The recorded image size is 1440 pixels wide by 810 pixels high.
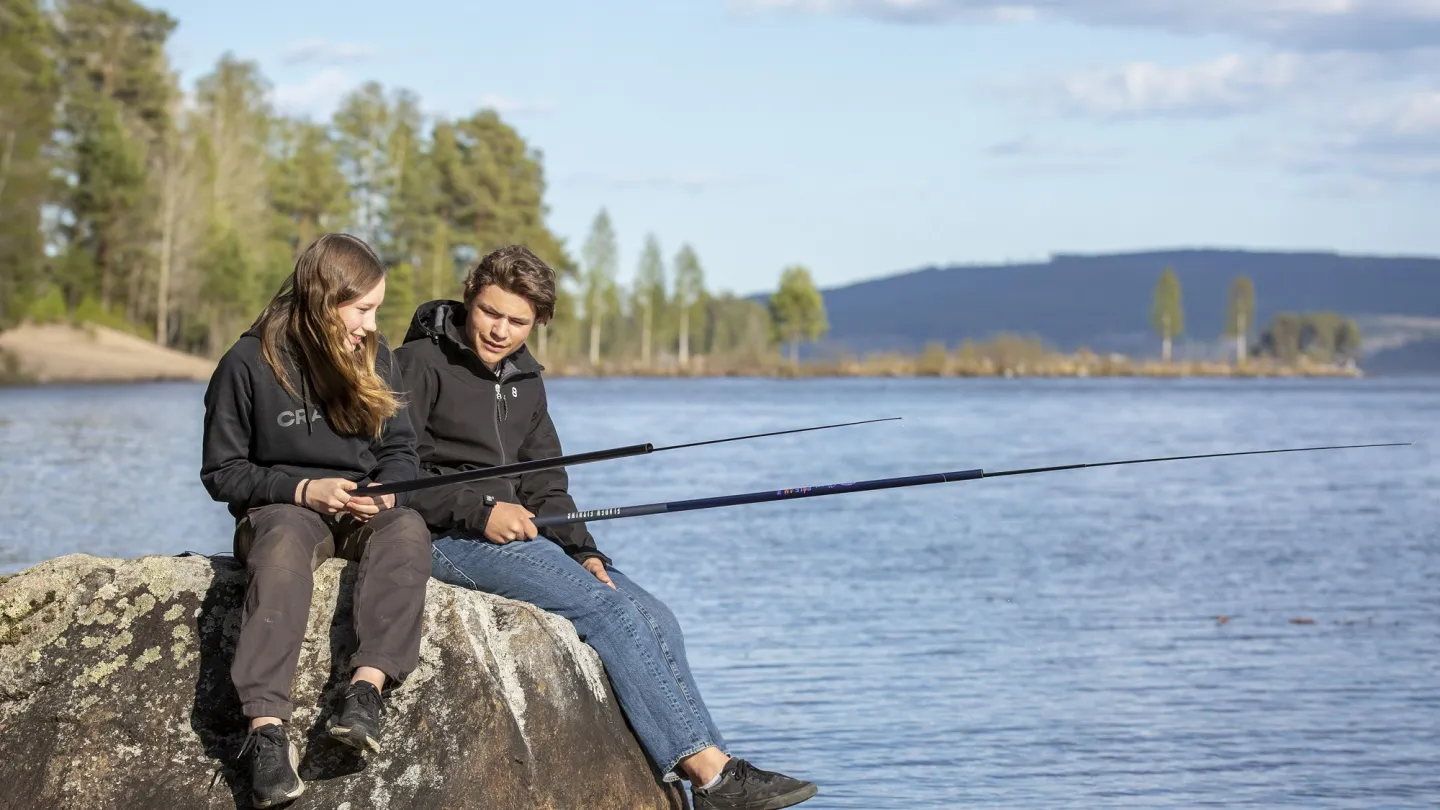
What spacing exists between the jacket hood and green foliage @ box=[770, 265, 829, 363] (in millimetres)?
130275

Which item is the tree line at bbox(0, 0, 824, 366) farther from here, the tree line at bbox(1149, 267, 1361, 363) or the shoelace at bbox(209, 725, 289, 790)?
the tree line at bbox(1149, 267, 1361, 363)

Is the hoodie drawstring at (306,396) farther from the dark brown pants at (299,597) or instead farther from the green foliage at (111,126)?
the green foliage at (111,126)

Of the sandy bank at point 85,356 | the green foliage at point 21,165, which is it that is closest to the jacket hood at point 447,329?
the green foliage at point 21,165

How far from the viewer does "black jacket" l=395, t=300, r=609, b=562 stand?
16.8 ft

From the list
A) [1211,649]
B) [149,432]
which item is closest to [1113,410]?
[149,432]

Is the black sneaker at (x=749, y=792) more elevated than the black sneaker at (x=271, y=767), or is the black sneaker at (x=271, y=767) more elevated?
the black sneaker at (x=271, y=767)

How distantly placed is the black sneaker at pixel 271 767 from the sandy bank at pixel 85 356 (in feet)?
169

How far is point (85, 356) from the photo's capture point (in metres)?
56.6

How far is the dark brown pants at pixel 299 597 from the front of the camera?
424 centimetres

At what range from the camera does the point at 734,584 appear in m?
13.1

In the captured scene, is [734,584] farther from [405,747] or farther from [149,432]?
[149,432]

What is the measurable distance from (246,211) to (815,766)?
68562 millimetres

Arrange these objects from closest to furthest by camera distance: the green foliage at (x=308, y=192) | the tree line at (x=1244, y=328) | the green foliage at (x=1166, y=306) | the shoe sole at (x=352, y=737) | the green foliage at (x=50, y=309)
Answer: the shoe sole at (x=352, y=737) < the green foliage at (x=50, y=309) < the green foliage at (x=308, y=192) < the green foliage at (x=1166, y=306) < the tree line at (x=1244, y=328)

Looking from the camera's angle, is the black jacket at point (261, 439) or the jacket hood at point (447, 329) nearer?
the black jacket at point (261, 439)
